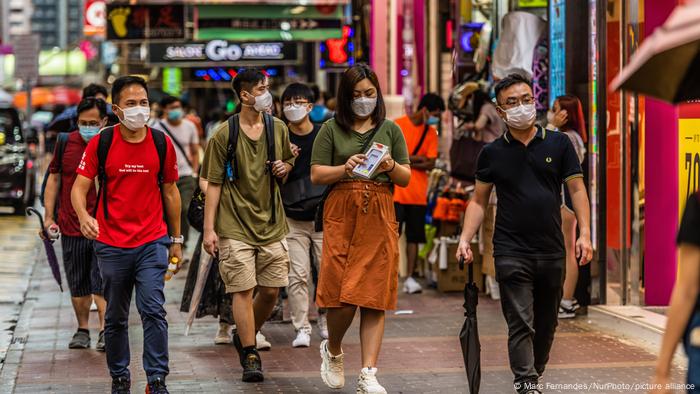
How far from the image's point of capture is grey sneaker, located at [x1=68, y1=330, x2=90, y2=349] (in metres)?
9.79

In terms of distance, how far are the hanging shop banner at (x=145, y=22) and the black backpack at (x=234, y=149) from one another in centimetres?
1611

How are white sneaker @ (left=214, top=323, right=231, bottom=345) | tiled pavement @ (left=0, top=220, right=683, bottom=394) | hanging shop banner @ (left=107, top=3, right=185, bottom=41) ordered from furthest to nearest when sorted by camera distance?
1. hanging shop banner @ (left=107, top=3, right=185, bottom=41)
2. white sneaker @ (left=214, top=323, right=231, bottom=345)
3. tiled pavement @ (left=0, top=220, right=683, bottom=394)

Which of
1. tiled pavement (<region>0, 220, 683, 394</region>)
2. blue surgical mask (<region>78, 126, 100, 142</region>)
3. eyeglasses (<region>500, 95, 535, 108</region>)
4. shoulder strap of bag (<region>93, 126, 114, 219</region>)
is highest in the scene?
A: eyeglasses (<region>500, 95, 535, 108</region>)

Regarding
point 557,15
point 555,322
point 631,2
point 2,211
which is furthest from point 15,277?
point 2,211

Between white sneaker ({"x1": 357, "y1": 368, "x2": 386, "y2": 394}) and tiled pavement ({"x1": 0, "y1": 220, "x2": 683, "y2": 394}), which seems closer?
white sneaker ({"x1": 357, "y1": 368, "x2": 386, "y2": 394})

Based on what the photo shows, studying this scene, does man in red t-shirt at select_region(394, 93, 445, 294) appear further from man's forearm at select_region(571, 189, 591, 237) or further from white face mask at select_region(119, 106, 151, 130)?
man's forearm at select_region(571, 189, 591, 237)

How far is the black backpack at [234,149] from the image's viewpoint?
8359 millimetres

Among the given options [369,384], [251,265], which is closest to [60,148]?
[251,265]

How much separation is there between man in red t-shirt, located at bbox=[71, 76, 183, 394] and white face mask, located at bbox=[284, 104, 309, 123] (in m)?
2.29

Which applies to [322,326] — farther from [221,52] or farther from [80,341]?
[221,52]

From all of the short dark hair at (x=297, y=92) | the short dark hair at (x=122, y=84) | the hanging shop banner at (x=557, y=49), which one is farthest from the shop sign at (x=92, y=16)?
the short dark hair at (x=122, y=84)

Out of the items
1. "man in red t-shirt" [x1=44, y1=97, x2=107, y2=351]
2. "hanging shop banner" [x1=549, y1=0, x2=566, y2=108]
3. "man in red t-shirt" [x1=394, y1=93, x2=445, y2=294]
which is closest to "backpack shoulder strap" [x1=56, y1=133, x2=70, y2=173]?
"man in red t-shirt" [x1=44, y1=97, x2=107, y2=351]

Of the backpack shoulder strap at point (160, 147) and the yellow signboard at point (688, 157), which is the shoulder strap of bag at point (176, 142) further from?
the backpack shoulder strap at point (160, 147)

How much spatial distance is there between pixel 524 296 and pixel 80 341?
4024 mm
